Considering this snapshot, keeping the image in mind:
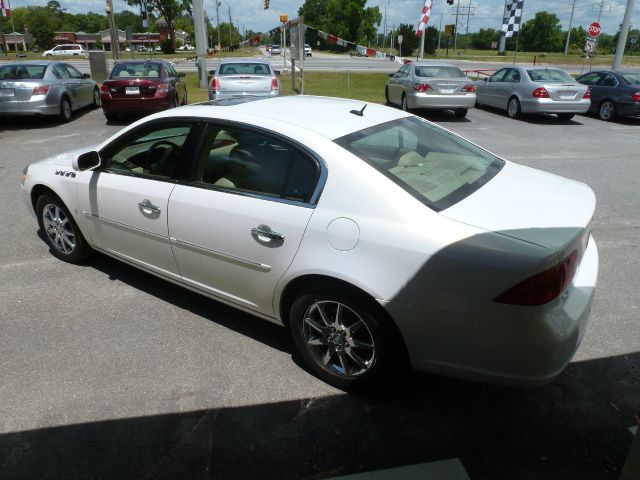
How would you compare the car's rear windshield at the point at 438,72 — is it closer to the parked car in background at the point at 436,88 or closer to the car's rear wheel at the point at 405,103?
the parked car in background at the point at 436,88

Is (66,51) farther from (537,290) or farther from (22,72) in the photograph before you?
(537,290)

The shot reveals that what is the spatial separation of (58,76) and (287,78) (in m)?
12.5

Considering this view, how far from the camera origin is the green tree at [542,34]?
103750 mm

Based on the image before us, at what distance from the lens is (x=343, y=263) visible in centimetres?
259

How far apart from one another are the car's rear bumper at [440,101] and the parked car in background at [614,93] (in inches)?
158

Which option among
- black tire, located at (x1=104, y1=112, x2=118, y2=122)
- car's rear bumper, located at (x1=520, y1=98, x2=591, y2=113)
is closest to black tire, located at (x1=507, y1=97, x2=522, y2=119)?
car's rear bumper, located at (x1=520, y1=98, x2=591, y2=113)

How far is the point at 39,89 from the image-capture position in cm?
1184

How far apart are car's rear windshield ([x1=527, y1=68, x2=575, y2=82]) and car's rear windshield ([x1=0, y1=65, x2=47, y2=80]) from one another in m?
12.9

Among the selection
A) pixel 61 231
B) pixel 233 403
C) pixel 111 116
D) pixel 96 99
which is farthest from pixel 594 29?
pixel 233 403

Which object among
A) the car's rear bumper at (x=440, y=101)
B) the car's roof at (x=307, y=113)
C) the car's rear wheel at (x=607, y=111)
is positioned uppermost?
the car's roof at (x=307, y=113)

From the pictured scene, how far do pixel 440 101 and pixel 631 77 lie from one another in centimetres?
573

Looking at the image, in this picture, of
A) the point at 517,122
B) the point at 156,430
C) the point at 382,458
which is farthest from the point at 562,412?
the point at 517,122

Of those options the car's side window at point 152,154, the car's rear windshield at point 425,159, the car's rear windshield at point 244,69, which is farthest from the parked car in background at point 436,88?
the car's side window at point 152,154

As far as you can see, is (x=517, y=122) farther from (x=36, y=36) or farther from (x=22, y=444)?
(x=36, y=36)
